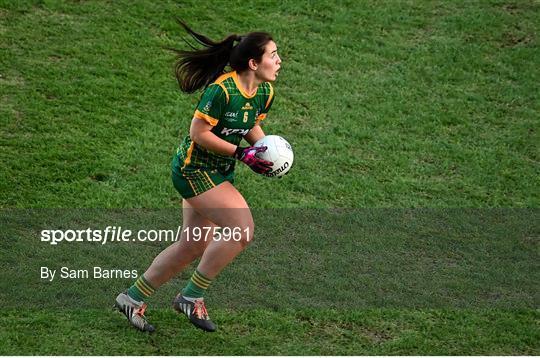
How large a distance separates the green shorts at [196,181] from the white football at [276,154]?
0.35 metres

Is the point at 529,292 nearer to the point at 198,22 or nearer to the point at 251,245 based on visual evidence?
the point at 251,245

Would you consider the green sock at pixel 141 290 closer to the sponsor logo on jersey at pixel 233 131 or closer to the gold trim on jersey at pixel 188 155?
the gold trim on jersey at pixel 188 155

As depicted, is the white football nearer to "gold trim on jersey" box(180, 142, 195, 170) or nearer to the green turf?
"gold trim on jersey" box(180, 142, 195, 170)

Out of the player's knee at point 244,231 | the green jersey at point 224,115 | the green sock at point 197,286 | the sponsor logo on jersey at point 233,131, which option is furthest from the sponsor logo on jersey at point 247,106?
the green sock at point 197,286

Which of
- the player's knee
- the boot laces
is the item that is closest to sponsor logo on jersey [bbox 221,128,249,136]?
the player's knee

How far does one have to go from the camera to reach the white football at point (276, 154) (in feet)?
24.2

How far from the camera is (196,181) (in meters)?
7.46

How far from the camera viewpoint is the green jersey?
7.31 meters

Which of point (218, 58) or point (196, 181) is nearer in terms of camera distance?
point (196, 181)

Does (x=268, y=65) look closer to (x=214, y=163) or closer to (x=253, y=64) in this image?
(x=253, y=64)

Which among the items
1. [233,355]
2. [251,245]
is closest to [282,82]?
[251,245]

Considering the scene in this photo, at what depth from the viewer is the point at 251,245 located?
9344 millimetres

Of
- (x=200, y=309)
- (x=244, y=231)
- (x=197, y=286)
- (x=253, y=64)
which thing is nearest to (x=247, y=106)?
(x=253, y=64)

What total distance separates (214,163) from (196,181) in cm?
17
